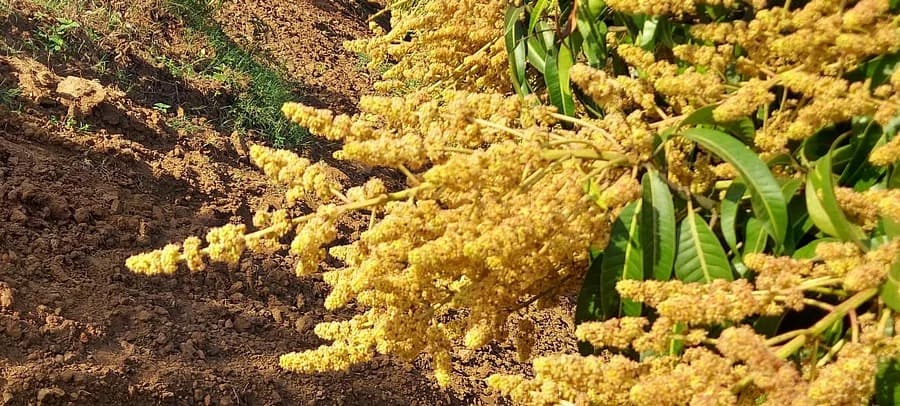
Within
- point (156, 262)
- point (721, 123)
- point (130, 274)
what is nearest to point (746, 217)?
point (721, 123)

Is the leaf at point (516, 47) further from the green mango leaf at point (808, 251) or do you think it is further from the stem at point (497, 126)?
the green mango leaf at point (808, 251)

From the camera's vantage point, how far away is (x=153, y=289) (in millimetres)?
2764

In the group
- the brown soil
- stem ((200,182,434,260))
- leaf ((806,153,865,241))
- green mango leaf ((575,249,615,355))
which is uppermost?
leaf ((806,153,865,241))

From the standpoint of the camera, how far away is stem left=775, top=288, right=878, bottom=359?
106 centimetres

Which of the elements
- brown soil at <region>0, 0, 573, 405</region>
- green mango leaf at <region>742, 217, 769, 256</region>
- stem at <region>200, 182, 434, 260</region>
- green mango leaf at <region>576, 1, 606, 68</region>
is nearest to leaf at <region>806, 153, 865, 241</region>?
green mango leaf at <region>742, 217, 769, 256</region>

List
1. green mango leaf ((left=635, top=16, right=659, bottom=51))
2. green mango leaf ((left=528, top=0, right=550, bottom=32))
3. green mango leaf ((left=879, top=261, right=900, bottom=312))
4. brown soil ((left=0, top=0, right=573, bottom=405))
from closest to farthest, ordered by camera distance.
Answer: green mango leaf ((left=879, top=261, right=900, bottom=312)) < green mango leaf ((left=635, top=16, right=659, bottom=51)) < green mango leaf ((left=528, top=0, right=550, bottom=32)) < brown soil ((left=0, top=0, right=573, bottom=405))

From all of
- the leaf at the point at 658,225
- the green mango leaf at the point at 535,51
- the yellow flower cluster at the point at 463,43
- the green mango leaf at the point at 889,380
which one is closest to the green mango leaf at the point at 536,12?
the green mango leaf at the point at 535,51

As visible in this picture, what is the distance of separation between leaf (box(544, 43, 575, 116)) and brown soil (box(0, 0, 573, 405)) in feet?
4.33

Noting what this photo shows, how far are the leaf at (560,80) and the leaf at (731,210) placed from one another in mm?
613

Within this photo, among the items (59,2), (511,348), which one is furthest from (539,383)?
(59,2)

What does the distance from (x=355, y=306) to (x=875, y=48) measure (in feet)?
7.27

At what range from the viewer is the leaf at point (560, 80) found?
6.12ft

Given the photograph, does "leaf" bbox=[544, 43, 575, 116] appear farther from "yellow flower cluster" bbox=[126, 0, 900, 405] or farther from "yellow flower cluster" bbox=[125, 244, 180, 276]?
"yellow flower cluster" bbox=[125, 244, 180, 276]

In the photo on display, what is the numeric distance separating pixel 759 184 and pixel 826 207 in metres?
0.09
